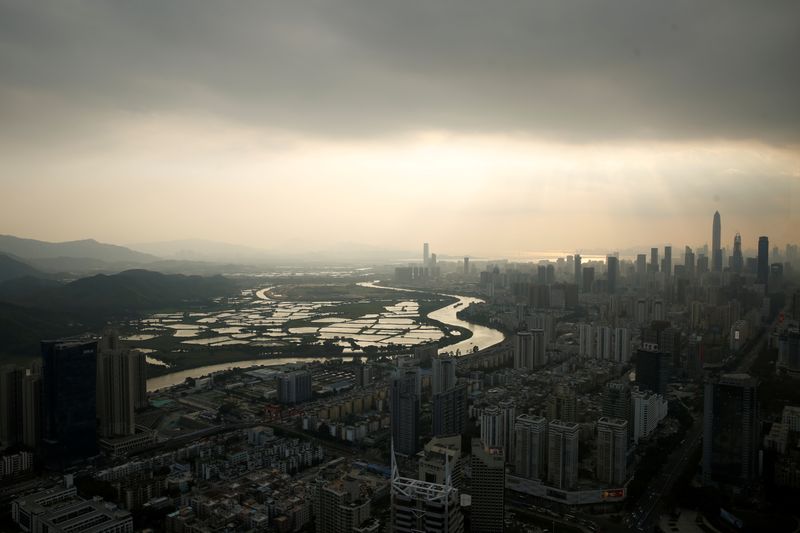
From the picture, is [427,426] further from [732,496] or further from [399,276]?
[399,276]

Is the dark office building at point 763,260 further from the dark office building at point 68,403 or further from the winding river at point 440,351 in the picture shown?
the dark office building at point 68,403

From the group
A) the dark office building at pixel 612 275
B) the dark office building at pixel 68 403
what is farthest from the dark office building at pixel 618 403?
the dark office building at pixel 612 275

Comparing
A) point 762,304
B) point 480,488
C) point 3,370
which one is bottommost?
point 480,488

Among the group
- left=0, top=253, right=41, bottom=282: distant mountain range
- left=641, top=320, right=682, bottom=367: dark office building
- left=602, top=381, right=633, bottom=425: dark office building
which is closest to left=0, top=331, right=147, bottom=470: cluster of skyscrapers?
left=602, top=381, right=633, bottom=425: dark office building

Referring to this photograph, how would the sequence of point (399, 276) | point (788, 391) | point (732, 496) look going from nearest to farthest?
point (732, 496) → point (788, 391) → point (399, 276)

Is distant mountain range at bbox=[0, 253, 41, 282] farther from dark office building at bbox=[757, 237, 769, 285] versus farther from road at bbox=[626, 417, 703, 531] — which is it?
dark office building at bbox=[757, 237, 769, 285]

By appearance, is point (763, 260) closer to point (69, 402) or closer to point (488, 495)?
point (488, 495)

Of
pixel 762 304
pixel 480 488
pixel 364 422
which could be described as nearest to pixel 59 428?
pixel 364 422
